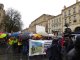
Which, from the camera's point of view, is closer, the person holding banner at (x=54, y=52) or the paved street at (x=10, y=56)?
the person holding banner at (x=54, y=52)

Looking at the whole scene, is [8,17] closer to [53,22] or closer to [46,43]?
[53,22]

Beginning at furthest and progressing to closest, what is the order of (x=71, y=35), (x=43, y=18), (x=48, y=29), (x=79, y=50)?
(x=43, y=18), (x=48, y=29), (x=71, y=35), (x=79, y=50)

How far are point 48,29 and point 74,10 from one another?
3411 centimetres

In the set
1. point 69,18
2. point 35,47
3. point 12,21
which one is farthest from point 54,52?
point 12,21

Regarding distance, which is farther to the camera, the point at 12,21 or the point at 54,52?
the point at 12,21

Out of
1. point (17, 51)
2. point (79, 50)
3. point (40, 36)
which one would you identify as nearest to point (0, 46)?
point (17, 51)

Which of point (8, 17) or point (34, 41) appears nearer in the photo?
point (34, 41)

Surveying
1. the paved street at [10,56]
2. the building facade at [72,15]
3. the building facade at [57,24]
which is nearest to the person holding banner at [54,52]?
the paved street at [10,56]

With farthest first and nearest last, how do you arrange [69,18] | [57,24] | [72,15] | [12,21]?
[57,24], [12,21], [69,18], [72,15]

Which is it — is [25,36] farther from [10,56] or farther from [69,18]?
[69,18]

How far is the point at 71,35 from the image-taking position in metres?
8.57

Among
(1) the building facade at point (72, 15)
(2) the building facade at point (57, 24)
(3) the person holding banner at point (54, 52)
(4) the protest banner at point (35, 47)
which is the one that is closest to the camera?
(3) the person holding banner at point (54, 52)

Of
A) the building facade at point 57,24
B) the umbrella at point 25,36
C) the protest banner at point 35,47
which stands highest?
the building facade at point 57,24

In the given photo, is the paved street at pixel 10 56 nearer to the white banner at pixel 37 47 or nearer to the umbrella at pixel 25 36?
the white banner at pixel 37 47
